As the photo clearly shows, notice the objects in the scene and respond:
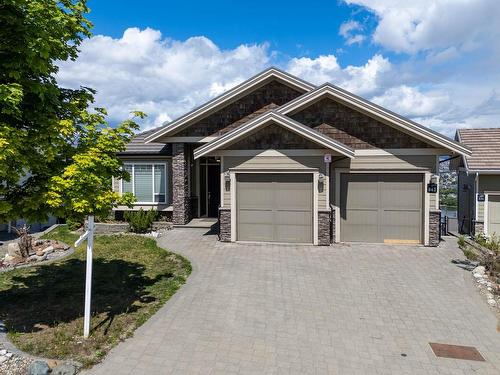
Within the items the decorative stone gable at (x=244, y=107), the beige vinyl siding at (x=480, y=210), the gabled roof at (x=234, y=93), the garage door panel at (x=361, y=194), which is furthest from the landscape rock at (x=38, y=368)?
the beige vinyl siding at (x=480, y=210)

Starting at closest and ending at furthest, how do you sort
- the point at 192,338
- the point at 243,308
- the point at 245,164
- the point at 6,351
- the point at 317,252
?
the point at 6,351 < the point at 192,338 < the point at 243,308 < the point at 317,252 < the point at 245,164

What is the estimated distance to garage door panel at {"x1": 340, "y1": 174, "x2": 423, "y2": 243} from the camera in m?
13.9

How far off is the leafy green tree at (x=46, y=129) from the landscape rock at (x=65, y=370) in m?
2.48

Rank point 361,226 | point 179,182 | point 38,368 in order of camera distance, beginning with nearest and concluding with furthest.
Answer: point 38,368 < point 361,226 < point 179,182

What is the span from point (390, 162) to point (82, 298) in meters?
11.0

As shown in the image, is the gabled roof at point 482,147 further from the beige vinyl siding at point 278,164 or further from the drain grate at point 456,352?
the drain grate at point 456,352

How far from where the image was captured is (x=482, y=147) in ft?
54.3

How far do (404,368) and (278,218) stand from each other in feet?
27.7

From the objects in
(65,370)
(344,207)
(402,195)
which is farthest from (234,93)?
(65,370)

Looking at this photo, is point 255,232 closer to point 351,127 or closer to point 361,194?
point 361,194

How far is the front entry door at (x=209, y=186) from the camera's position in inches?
748

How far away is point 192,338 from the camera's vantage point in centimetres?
669

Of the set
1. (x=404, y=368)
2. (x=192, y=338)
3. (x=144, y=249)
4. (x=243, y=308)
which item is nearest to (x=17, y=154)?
(x=192, y=338)

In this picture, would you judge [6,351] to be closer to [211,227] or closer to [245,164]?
[245,164]
